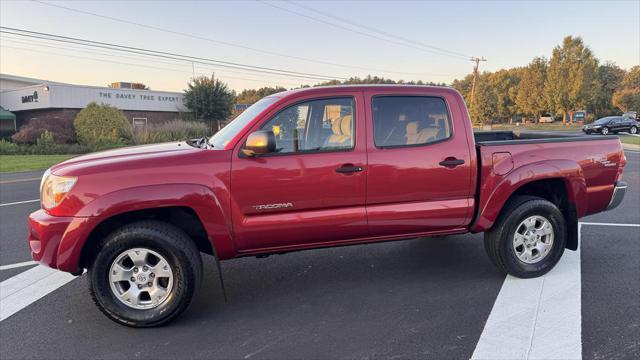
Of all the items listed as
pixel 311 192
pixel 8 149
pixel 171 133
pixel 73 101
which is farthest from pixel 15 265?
pixel 73 101

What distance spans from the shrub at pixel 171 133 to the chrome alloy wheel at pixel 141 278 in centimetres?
2112

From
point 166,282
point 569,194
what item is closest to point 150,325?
point 166,282

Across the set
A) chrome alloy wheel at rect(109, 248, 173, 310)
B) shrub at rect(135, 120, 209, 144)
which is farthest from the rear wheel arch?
shrub at rect(135, 120, 209, 144)

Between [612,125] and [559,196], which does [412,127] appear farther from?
[612,125]

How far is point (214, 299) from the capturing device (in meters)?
4.02

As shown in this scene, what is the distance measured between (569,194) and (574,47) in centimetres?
5505

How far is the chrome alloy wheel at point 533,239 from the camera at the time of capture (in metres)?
4.32

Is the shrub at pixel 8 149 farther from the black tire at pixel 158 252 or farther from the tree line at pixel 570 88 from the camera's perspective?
the tree line at pixel 570 88

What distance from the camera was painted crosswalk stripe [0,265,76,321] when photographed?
388 centimetres

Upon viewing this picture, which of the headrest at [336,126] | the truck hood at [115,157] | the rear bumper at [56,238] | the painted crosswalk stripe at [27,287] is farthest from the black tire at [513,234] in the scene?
the painted crosswalk stripe at [27,287]

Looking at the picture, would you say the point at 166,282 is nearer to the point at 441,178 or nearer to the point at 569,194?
the point at 441,178

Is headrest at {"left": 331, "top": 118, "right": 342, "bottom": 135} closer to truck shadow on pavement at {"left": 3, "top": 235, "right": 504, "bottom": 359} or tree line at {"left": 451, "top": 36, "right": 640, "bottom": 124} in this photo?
truck shadow on pavement at {"left": 3, "top": 235, "right": 504, "bottom": 359}

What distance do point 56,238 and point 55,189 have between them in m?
0.39

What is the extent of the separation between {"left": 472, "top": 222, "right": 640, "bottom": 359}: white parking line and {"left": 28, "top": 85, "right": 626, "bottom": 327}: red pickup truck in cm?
23
